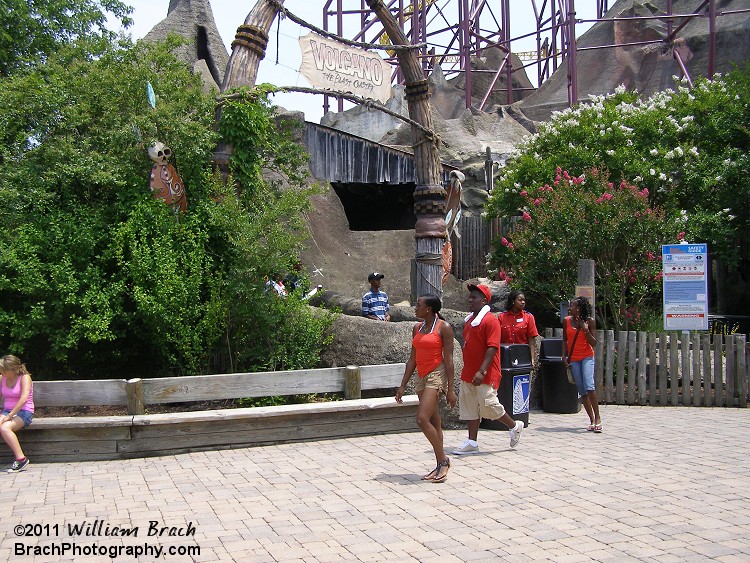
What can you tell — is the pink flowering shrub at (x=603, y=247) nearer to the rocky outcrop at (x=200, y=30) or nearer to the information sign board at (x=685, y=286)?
the information sign board at (x=685, y=286)

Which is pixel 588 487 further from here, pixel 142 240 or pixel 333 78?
pixel 333 78

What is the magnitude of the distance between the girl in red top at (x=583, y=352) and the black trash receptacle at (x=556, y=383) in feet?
4.22

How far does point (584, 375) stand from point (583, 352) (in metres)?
0.26

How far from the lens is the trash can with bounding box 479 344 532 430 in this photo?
8.27 metres

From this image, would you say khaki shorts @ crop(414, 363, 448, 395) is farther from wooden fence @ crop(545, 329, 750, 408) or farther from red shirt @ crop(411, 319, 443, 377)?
wooden fence @ crop(545, 329, 750, 408)

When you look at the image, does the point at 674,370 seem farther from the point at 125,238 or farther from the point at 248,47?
the point at 125,238

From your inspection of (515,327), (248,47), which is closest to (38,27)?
(248,47)

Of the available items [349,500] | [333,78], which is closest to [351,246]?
[333,78]

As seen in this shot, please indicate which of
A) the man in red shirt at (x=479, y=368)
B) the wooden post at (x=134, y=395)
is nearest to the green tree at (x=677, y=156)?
the man in red shirt at (x=479, y=368)

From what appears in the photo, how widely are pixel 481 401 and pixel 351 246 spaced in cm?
1492

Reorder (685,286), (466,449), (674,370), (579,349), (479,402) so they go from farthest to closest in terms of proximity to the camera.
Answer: (685,286) → (674,370) → (579,349) → (466,449) → (479,402)

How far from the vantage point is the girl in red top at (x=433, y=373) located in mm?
6125

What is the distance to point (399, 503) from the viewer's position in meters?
5.57

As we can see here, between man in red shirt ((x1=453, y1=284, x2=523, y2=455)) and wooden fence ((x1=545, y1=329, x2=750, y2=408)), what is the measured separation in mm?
3776
